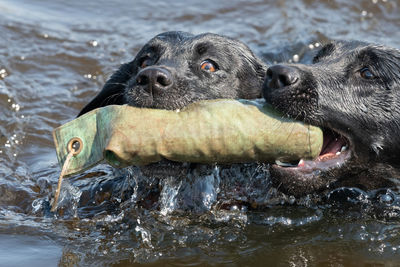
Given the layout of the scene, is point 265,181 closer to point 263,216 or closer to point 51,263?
point 263,216

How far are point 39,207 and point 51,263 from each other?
116 centimetres

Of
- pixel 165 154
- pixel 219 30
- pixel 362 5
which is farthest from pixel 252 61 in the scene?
pixel 362 5

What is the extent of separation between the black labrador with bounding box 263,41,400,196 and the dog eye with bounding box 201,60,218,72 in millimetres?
844

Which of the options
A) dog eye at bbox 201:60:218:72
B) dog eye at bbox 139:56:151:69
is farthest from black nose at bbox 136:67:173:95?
dog eye at bbox 139:56:151:69

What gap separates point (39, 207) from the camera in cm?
565

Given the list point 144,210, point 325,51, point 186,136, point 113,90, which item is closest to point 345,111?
point 325,51

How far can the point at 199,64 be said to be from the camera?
5516 mm

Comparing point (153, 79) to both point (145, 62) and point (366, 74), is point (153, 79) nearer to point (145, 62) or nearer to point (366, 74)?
point (145, 62)

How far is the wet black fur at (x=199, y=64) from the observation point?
5211 millimetres

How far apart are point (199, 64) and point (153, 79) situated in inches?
30.4

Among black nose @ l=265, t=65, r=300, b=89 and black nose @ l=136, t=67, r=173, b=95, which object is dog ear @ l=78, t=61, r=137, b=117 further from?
black nose @ l=265, t=65, r=300, b=89

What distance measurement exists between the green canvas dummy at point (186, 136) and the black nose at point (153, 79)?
0.98ft

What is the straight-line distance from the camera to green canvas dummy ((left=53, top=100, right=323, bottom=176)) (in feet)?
14.2

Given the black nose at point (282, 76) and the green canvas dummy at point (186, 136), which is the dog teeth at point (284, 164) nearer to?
Answer: the green canvas dummy at point (186, 136)
